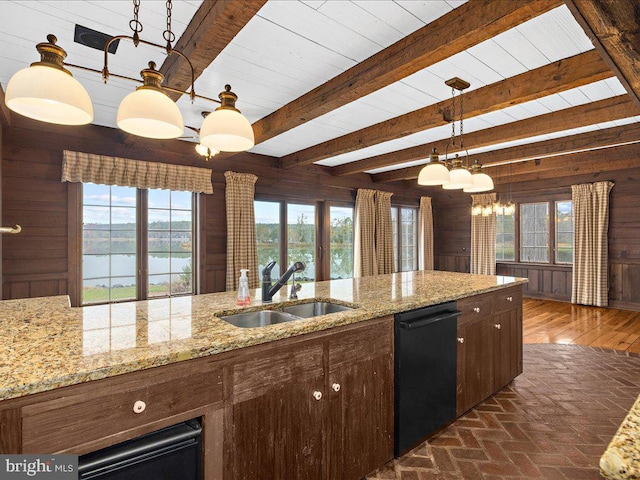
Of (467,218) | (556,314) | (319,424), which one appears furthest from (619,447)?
(467,218)

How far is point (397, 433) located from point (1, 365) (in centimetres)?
192

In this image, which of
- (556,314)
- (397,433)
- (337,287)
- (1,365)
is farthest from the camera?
(556,314)

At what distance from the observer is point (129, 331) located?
1519mm

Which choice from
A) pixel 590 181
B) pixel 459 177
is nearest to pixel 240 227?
pixel 459 177

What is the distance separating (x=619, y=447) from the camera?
0.67m

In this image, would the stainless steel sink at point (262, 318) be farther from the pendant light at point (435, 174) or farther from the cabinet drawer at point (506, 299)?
the cabinet drawer at point (506, 299)

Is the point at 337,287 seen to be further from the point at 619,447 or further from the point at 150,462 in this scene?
the point at 619,447

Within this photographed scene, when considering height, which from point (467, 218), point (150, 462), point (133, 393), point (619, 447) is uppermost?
point (467, 218)

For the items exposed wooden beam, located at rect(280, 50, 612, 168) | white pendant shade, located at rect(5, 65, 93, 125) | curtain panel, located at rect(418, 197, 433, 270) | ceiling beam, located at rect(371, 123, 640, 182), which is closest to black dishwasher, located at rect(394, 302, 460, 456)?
exposed wooden beam, located at rect(280, 50, 612, 168)

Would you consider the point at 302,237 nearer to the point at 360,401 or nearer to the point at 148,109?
the point at 360,401

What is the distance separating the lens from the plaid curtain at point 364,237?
6.57 meters

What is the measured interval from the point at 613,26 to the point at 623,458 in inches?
61.1

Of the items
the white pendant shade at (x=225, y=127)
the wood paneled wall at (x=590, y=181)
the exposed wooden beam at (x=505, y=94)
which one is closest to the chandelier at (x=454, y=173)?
the exposed wooden beam at (x=505, y=94)

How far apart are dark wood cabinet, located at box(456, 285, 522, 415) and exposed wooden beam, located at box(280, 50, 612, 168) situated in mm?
1637
